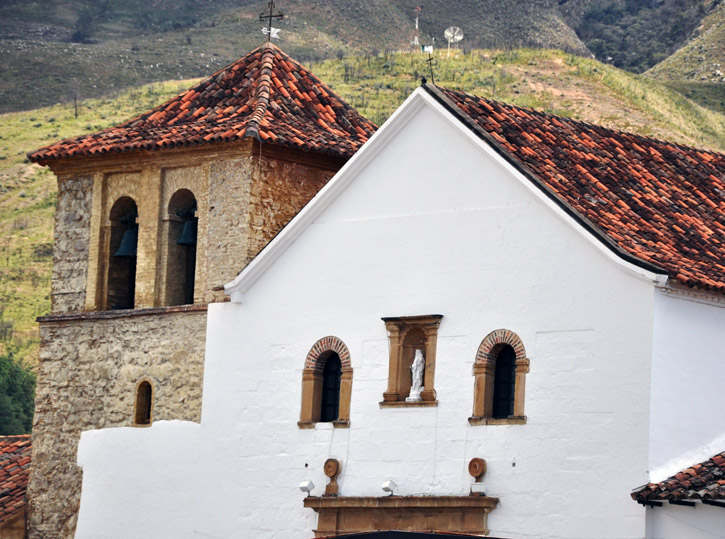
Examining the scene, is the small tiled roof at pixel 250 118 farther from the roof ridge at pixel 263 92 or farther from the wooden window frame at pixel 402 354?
the wooden window frame at pixel 402 354

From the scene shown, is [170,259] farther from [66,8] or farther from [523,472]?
[66,8]

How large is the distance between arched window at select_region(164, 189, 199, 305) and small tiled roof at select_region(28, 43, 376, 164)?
98 centimetres

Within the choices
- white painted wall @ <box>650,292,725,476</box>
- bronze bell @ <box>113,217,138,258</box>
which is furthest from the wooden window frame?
bronze bell @ <box>113,217,138,258</box>

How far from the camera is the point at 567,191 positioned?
830 inches

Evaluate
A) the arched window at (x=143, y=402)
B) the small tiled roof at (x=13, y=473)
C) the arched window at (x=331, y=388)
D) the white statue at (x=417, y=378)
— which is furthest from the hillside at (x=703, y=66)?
the white statue at (x=417, y=378)

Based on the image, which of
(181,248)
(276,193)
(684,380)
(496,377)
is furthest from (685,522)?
(181,248)

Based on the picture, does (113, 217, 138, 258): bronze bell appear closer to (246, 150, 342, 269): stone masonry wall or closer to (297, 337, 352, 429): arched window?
(246, 150, 342, 269): stone masonry wall

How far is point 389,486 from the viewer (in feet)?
70.5

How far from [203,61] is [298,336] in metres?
71.7

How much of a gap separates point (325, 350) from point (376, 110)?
44348 mm

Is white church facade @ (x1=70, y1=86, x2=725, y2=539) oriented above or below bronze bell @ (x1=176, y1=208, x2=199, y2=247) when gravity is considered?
below

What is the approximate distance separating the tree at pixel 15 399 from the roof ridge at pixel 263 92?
3089 centimetres

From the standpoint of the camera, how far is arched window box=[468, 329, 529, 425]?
20814mm

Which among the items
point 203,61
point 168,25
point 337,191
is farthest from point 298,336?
point 168,25
